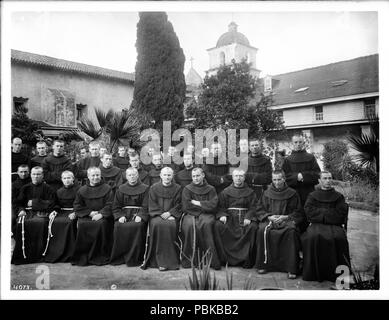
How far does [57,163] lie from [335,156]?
14.2 ft

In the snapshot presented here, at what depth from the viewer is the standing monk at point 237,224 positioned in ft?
15.0

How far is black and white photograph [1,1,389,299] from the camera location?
14.1 feet

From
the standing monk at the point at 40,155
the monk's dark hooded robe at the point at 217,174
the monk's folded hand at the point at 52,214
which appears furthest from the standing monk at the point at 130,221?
the standing monk at the point at 40,155

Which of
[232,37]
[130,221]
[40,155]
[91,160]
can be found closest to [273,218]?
[130,221]

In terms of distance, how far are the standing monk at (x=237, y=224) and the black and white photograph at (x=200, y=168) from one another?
19 millimetres

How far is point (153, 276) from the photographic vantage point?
4.36m

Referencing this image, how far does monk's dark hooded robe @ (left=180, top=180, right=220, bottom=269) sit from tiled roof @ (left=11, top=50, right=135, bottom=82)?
2808mm

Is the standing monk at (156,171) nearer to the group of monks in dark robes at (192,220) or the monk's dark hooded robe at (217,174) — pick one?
the group of monks in dark robes at (192,220)

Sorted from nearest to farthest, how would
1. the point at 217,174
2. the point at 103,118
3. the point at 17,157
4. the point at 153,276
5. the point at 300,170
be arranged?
1. the point at 153,276
2. the point at 300,170
3. the point at 17,157
4. the point at 217,174
5. the point at 103,118

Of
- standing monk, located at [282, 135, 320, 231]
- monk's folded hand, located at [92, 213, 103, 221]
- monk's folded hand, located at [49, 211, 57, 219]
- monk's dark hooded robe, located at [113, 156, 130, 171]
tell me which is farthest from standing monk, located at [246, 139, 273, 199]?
monk's folded hand, located at [49, 211, 57, 219]

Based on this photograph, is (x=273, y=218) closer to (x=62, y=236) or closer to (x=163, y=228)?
(x=163, y=228)

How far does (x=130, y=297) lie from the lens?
4.21 metres

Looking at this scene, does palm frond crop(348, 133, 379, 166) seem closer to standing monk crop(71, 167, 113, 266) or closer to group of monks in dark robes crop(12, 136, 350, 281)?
group of monks in dark robes crop(12, 136, 350, 281)
